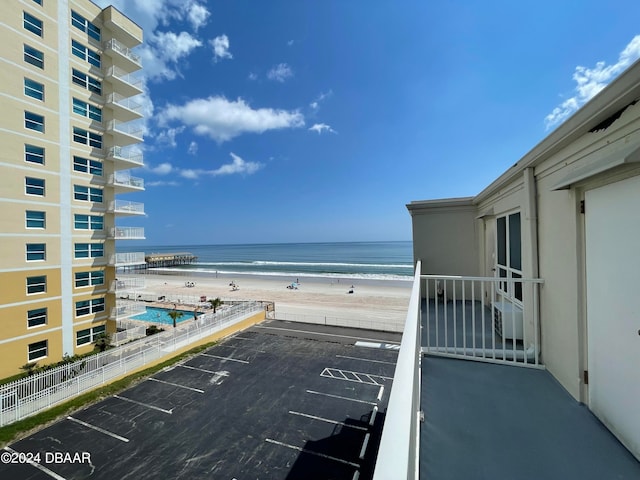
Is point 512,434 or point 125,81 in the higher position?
point 125,81

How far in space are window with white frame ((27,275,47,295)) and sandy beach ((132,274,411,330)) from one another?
1171cm

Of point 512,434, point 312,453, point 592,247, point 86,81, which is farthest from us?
point 86,81

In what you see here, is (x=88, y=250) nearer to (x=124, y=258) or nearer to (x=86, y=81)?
(x=124, y=258)

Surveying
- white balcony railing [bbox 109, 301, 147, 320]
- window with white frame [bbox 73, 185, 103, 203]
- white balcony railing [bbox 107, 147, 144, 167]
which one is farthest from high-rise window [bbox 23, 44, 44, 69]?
white balcony railing [bbox 109, 301, 147, 320]

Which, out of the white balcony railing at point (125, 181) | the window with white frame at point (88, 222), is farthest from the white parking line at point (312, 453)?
the white balcony railing at point (125, 181)

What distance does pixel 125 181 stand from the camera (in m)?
14.5

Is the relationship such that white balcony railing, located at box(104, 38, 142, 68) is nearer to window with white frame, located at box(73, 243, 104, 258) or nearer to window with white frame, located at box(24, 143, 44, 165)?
window with white frame, located at box(24, 143, 44, 165)

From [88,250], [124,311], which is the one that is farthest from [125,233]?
[124,311]

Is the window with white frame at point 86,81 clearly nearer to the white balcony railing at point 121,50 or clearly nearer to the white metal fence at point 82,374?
the white balcony railing at point 121,50

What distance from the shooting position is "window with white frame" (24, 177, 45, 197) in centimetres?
1087

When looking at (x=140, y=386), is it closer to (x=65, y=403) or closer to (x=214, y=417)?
(x=65, y=403)

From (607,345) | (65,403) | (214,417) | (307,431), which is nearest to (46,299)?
(65,403)

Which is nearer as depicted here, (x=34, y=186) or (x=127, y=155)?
(x=34, y=186)

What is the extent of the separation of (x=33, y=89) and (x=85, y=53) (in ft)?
10.8
